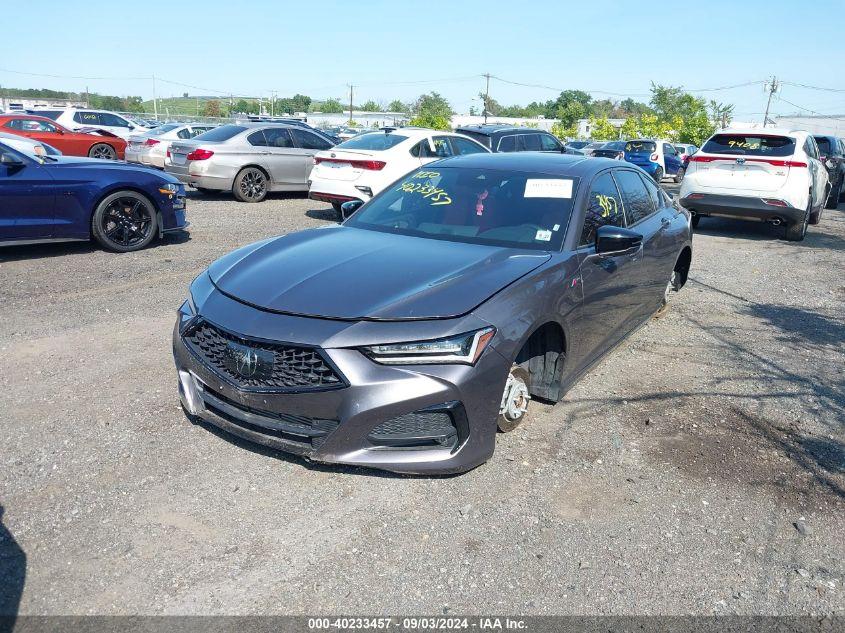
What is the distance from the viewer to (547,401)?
A: 412 cm

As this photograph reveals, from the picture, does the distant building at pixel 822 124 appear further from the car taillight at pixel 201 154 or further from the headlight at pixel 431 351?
the headlight at pixel 431 351

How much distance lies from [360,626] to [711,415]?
290 centimetres

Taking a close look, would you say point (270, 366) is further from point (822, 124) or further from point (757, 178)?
point (822, 124)

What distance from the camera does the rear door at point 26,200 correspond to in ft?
24.9

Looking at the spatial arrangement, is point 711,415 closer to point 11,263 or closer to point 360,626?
point 360,626

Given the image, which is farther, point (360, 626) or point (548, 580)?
point (548, 580)

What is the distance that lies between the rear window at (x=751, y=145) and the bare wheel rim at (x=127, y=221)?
28.6 ft

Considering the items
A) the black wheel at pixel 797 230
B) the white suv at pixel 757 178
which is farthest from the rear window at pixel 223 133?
the black wheel at pixel 797 230

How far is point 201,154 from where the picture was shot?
A: 43.6 ft

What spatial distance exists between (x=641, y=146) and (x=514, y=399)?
24.5 meters

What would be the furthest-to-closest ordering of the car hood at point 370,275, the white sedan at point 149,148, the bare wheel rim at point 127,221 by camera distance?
the white sedan at point 149,148 < the bare wheel rim at point 127,221 < the car hood at point 370,275

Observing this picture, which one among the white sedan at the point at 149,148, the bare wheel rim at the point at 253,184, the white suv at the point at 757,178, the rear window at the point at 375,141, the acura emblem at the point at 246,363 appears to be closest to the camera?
the acura emblem at the point at 246,363

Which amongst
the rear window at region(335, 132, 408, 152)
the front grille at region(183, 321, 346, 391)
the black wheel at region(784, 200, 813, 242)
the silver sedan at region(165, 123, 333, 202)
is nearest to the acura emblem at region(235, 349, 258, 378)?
the front grille at region(183, 321, 346, 391)

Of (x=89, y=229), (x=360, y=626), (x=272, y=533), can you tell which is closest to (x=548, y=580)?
(x=360, y=626)
